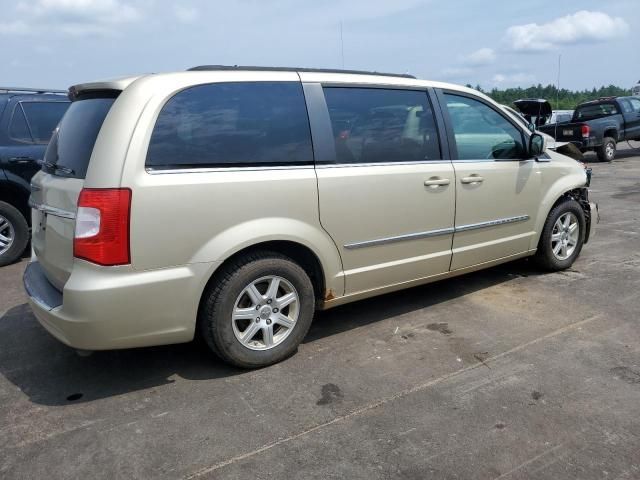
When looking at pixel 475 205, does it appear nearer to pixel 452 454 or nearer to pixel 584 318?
pixel 584 318

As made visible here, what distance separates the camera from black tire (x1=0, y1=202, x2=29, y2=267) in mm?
6020

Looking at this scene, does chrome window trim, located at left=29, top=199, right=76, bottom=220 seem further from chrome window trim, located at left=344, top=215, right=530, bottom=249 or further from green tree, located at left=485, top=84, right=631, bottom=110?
green tree, located at left=485, top=84, right=631, bottom=110

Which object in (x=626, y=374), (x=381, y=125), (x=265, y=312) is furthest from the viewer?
(x=381, y=125)

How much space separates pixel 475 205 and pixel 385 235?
936 millimetres

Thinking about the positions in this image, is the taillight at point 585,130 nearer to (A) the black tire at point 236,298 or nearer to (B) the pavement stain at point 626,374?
(B) the pavement stain at point 626,374

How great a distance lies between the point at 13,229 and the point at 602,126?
1572 centimetres

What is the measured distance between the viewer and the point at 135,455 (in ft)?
8.70

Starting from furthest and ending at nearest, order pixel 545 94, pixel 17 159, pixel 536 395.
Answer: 1. pixel 545 94
2. pixel 17 159
3. pixel 536 395

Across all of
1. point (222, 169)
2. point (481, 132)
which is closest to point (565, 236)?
point (481, 132)

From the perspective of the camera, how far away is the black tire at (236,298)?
3.24 m

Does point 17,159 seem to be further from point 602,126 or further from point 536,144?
point 602,126

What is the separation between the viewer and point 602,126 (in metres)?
16.3

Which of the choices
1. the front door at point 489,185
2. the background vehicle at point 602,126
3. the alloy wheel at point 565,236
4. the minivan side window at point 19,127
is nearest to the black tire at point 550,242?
the alloy wheel at point 565,236

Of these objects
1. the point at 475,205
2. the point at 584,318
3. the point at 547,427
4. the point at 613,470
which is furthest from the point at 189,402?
the point at 584,318
